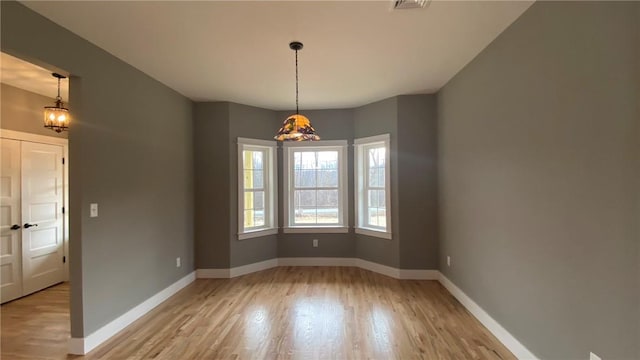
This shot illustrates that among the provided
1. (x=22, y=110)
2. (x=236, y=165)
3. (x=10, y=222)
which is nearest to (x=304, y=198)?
(x=236, y=165)

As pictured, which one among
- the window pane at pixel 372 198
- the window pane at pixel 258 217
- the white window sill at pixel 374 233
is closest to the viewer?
the white window sill at pixel 374 233

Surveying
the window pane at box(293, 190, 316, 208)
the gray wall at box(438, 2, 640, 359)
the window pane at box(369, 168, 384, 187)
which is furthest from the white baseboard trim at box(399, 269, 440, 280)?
the window pane at box(293, 190, 316, 208)

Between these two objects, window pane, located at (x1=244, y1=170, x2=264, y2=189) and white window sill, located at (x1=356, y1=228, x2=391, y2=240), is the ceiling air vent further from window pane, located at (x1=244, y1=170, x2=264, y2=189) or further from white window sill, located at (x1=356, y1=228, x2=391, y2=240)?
window pane, located at (x1=244, y1=170, x2=264, y2=189)

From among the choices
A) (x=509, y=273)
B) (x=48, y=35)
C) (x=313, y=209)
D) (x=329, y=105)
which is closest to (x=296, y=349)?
(x=509, y=273)

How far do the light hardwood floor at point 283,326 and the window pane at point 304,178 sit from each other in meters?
1.71

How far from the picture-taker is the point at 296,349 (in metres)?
2.63

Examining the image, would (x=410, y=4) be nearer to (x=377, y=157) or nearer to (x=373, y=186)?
(x=377, y=157)

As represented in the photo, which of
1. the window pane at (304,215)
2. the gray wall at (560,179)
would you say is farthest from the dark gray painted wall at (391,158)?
the gray wall at (560,179)

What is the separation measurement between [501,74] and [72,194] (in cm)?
389

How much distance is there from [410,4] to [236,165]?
3.41 meters

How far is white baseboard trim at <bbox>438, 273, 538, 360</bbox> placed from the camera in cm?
239

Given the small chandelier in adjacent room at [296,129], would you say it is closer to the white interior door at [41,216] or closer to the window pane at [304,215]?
the window pane at [304,215]

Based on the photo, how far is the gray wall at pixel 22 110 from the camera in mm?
3779

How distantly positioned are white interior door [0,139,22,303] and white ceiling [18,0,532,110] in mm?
2157
